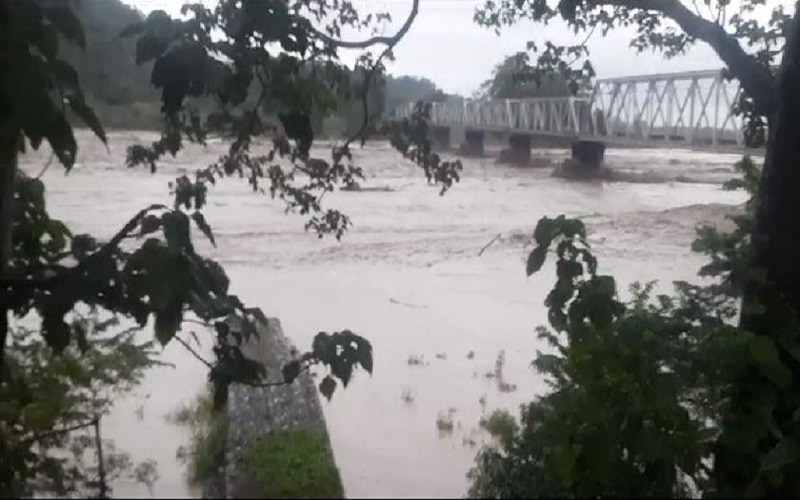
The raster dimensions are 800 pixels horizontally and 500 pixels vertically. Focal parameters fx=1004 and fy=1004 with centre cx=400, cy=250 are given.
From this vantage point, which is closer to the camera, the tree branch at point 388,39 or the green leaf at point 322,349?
the green leaf at point 322,349

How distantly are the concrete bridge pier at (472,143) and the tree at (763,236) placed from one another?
9.1 inches

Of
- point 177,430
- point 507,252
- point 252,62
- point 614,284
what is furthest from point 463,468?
point 507,252

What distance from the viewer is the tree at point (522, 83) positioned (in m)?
2.22

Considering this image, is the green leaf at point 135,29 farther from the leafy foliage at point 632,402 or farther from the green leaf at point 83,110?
the leafy foliage at point 632,402

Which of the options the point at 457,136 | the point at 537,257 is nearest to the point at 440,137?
the point at 457,136

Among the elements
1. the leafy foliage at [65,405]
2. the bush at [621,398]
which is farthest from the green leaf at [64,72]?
the bush at [621,398]

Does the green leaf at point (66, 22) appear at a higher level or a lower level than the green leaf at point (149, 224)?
higher

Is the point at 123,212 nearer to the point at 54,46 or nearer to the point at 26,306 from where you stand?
Result: the point at 26,306

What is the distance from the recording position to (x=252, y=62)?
50.9 inches

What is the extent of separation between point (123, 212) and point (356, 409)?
0.55 m

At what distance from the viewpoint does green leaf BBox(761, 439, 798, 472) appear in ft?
4.99

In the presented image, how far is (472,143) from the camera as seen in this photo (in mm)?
2158

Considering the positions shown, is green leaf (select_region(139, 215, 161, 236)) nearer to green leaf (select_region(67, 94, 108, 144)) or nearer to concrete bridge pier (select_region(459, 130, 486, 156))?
green leaf (select_region(67, 94, 108, 144))

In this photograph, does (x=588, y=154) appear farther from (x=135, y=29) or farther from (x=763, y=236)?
(x=135, y=29)
